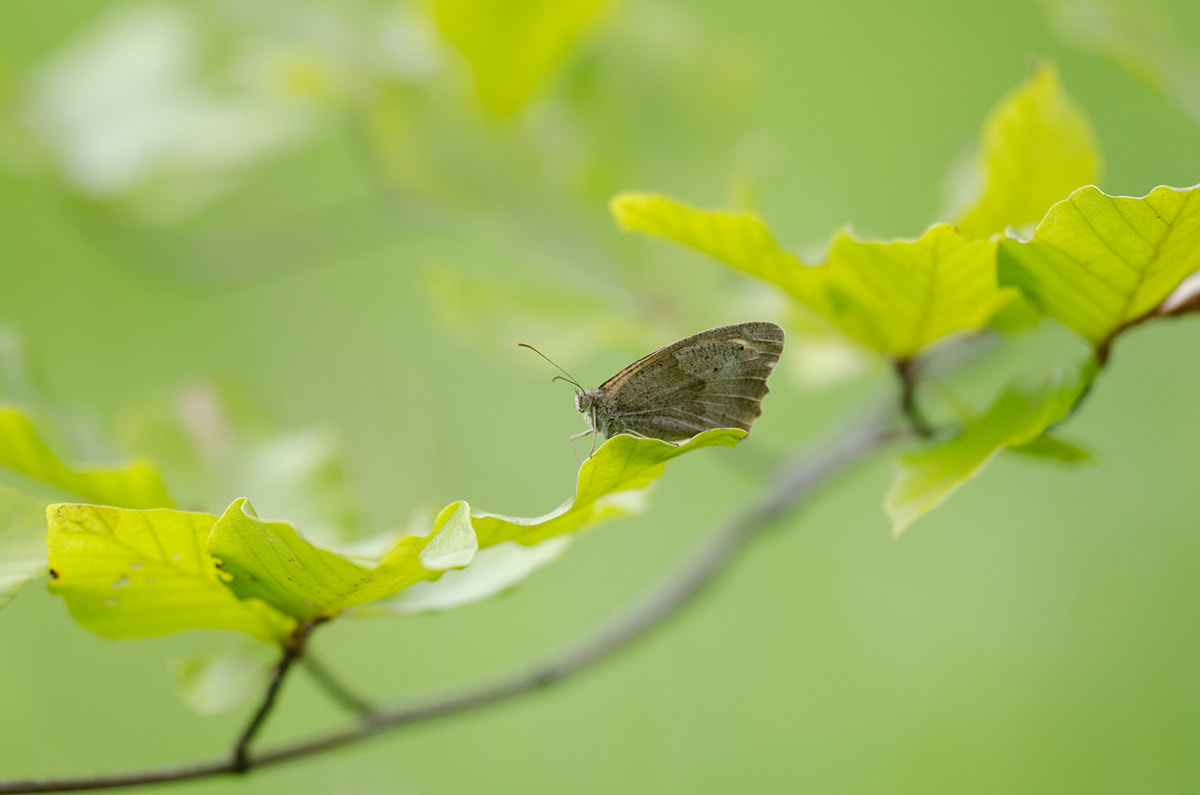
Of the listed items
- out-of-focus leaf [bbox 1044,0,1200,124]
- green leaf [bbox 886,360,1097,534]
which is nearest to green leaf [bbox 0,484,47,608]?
green leaf [bbox 886,360,1097,534]

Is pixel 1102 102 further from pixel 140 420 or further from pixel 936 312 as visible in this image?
pixel 140 420

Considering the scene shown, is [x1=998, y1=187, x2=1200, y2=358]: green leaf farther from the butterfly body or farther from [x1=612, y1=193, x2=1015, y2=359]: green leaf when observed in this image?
the butterfly body

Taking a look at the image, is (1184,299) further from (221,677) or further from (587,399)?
(221,677)

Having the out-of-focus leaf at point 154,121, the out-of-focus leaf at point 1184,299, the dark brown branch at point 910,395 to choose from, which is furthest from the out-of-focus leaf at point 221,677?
the out-of-focus leaf at point 154,121

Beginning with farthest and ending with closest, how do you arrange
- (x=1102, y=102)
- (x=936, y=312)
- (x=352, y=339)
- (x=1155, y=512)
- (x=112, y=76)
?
(x=352, y=339) → (x=1102, y=102) → (x=1155, y=512) → (x=112, y=76) → (x=936, y=312)

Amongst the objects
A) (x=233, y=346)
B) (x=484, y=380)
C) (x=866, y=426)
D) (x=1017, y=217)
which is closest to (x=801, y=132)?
(x=484, y=380)

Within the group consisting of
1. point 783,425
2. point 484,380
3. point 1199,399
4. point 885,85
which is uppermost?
point 885,85

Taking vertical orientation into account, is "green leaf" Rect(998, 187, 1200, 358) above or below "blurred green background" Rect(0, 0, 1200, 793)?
above
